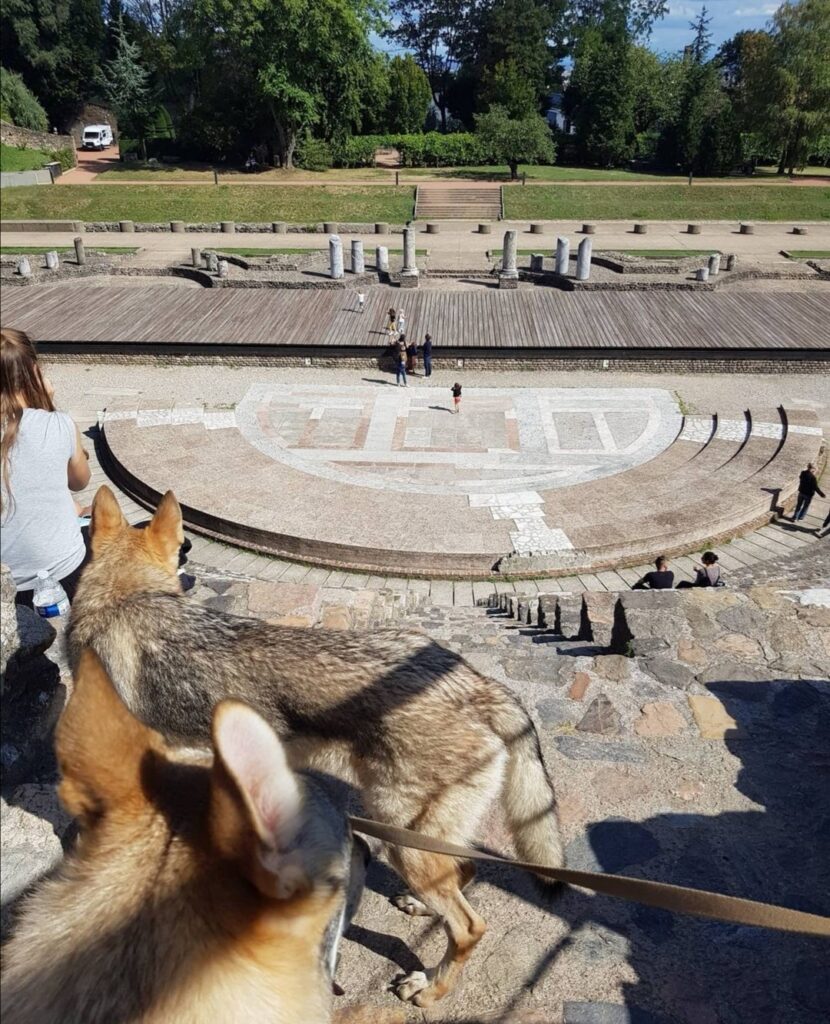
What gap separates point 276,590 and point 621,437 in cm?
1206

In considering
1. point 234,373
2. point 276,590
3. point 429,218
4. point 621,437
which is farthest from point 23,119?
point 276,590

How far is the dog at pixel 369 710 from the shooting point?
3283mm

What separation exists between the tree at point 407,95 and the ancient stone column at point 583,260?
130ft

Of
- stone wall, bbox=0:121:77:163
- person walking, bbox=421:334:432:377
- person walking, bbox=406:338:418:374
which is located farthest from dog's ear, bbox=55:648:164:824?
stone wall, bbox=0:121:77:163

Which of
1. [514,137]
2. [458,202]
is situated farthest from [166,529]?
[514,137]

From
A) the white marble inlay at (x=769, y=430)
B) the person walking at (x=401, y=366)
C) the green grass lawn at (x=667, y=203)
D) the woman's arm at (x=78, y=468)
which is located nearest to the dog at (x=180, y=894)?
the woman's arm at (x=78, y=468)

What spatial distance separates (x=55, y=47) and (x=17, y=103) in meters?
6.79

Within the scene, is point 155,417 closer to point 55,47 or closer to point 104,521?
point 104,521

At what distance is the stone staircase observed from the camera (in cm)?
4262

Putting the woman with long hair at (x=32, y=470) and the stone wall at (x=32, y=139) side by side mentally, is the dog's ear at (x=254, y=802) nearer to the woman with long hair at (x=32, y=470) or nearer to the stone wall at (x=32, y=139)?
the woman with long hair at (x=32, y=470)

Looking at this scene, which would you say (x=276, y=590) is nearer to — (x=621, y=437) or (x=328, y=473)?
(x=328, y=473)

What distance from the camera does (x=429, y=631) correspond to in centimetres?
942

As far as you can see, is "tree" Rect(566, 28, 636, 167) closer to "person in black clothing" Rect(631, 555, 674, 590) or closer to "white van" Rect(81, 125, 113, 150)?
"white van" Rect(81, 125, 113, 150)

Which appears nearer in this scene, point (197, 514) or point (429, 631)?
point (429, 631)
